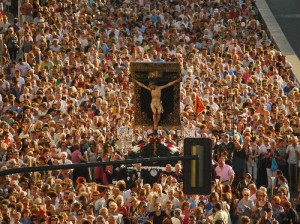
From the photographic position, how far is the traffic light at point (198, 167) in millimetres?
19844

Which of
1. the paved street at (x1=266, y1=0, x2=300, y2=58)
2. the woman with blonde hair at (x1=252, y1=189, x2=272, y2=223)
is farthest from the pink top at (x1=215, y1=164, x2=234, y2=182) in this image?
the paved street at (x1=266, y1=0, x2=300, y2=58)

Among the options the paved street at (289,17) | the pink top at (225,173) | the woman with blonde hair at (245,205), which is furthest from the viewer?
the paved street at (289,17)

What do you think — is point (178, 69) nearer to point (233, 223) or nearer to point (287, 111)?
point (287, 111)

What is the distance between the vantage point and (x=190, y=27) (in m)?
47.9

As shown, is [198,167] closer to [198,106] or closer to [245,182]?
[245,182]

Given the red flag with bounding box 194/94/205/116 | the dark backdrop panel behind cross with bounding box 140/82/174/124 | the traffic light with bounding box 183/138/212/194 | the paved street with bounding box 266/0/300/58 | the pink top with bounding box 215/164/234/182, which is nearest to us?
the traffic light with bounding box 183/138/212/194

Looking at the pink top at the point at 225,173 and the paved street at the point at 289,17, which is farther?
the paved street at the point at 289,17

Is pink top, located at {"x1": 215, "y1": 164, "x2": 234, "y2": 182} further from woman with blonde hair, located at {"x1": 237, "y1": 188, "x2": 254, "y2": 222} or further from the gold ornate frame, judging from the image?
the gold ornate frame

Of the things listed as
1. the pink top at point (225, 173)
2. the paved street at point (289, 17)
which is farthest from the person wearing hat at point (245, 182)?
the paved street at point (289, 17)

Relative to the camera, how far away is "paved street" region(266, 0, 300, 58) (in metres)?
54.2

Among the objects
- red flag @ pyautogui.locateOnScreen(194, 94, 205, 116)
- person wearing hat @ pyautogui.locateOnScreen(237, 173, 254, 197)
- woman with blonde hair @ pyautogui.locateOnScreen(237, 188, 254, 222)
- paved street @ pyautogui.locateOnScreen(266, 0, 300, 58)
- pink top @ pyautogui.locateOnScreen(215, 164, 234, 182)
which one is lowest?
woman with blonde hair @ pyautogui.locateOnScreen(237, 188, 254, 222)

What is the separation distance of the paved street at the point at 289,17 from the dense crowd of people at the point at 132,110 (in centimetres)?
216

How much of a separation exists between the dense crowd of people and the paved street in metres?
2.16

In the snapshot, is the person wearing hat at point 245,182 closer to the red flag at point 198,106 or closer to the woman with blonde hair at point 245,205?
the woman with blonde hair at point 245,205
